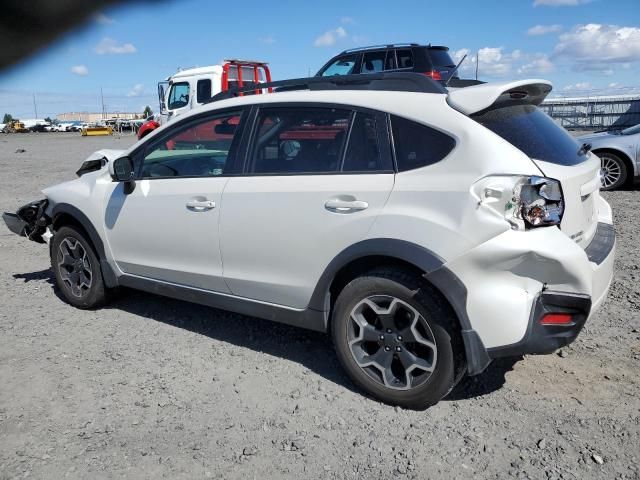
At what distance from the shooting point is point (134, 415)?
332 centimetres

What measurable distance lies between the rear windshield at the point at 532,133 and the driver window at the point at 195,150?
1.71 metres

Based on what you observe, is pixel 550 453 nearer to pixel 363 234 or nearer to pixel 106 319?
pixel 363 234

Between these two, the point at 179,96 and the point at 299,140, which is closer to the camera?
the point at 299,140

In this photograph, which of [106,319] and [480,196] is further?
[106,319]

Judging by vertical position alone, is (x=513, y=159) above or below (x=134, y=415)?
above

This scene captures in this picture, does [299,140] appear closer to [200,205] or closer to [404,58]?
[200,205]

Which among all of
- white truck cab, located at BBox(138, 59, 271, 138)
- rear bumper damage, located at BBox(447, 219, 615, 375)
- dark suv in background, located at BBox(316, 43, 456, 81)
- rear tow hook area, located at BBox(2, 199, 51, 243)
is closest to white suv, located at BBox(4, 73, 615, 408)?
rear bumper damage, located at BBox(447, 219, 615, 375)

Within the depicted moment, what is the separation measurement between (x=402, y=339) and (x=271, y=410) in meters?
0.83

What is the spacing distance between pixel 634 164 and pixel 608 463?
8167 millimetres

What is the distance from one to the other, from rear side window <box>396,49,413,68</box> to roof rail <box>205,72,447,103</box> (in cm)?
1008

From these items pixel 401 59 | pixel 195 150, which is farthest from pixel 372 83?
pixel 401 59

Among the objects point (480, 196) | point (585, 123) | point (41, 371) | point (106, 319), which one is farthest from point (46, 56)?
point (585, 123)

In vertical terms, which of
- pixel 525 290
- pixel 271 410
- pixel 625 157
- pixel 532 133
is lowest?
pixel 271 410

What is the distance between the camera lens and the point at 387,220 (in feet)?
10.5
